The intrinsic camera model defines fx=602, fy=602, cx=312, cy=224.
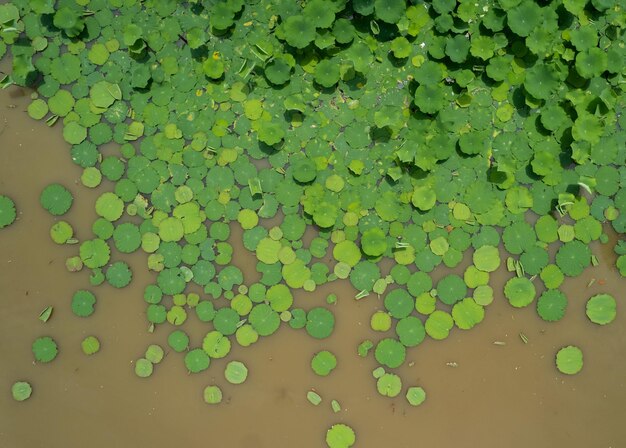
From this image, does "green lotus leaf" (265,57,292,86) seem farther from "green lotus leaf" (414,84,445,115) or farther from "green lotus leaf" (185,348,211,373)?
"green lotus leaf" (185,348,211,373)

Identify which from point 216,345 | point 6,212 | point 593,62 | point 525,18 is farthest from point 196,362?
point 593,62

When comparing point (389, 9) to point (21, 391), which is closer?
point (21, 391)

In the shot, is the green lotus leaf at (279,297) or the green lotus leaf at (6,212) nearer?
the green lotus leaf at (279,297)

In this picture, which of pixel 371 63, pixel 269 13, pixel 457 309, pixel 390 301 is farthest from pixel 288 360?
pixel 269 13

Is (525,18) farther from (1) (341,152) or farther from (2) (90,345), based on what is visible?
(2) (90,345)

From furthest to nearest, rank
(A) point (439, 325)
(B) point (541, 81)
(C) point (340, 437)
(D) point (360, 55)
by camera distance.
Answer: (D) point (360, 55) → (B) point (541, 81) → (A) point (439, 325) → (C) point (340, 437)

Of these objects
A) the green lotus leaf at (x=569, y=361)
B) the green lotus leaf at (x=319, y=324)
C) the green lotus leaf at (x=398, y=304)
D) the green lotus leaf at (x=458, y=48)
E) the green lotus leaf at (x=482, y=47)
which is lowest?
the green lotus leaf at (x=319, y=324)

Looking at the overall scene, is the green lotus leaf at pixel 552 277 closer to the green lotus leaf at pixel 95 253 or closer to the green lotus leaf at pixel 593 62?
the green lotus leaf at pixel 593 62

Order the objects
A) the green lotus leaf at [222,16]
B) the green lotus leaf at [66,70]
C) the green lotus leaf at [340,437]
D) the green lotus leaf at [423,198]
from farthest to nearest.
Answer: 1. the green lotus leaf at [66,70]
2. the green lotus leaf at [222,16]
3. the green lotus leaf at [423,198]
4. the green lotus leaf at [340,437]

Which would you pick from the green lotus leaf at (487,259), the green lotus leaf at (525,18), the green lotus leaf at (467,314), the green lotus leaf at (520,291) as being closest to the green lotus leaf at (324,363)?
the green lotus leaf at (467,314)
